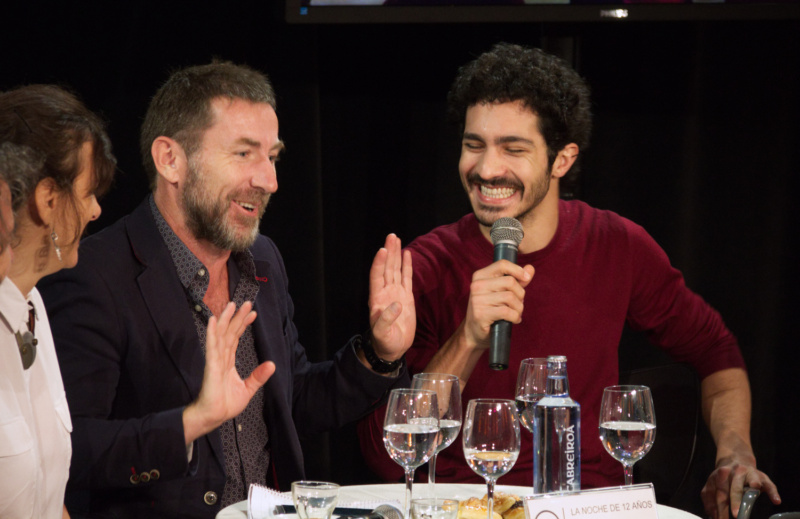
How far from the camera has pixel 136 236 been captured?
2246mm

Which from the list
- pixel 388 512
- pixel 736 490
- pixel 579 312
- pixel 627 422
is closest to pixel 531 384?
pixel 627 422

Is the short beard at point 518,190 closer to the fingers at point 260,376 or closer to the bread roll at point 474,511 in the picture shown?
the fingers at point 260,376

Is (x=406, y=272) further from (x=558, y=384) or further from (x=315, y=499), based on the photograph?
(x=315, y=499)

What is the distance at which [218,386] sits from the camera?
74.1 inches

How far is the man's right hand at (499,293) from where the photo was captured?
213 centimetres

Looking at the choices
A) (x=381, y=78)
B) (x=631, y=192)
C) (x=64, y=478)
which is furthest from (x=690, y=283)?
(x=64, y=478)

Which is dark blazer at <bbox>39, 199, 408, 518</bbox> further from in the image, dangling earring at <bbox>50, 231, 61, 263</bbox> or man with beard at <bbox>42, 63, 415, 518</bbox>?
dangling earring at <bbox>50, 231, 61, 263</bbox>

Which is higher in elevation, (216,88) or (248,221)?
(216,88)

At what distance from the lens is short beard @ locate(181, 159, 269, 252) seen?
2309 millimetres

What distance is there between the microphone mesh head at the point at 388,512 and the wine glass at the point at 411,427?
1.2 inches

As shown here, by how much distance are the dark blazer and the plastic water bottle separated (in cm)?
80

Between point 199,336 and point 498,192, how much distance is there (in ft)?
3.12

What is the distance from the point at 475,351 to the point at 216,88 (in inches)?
38.4

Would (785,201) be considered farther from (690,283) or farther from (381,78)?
(381,78)
